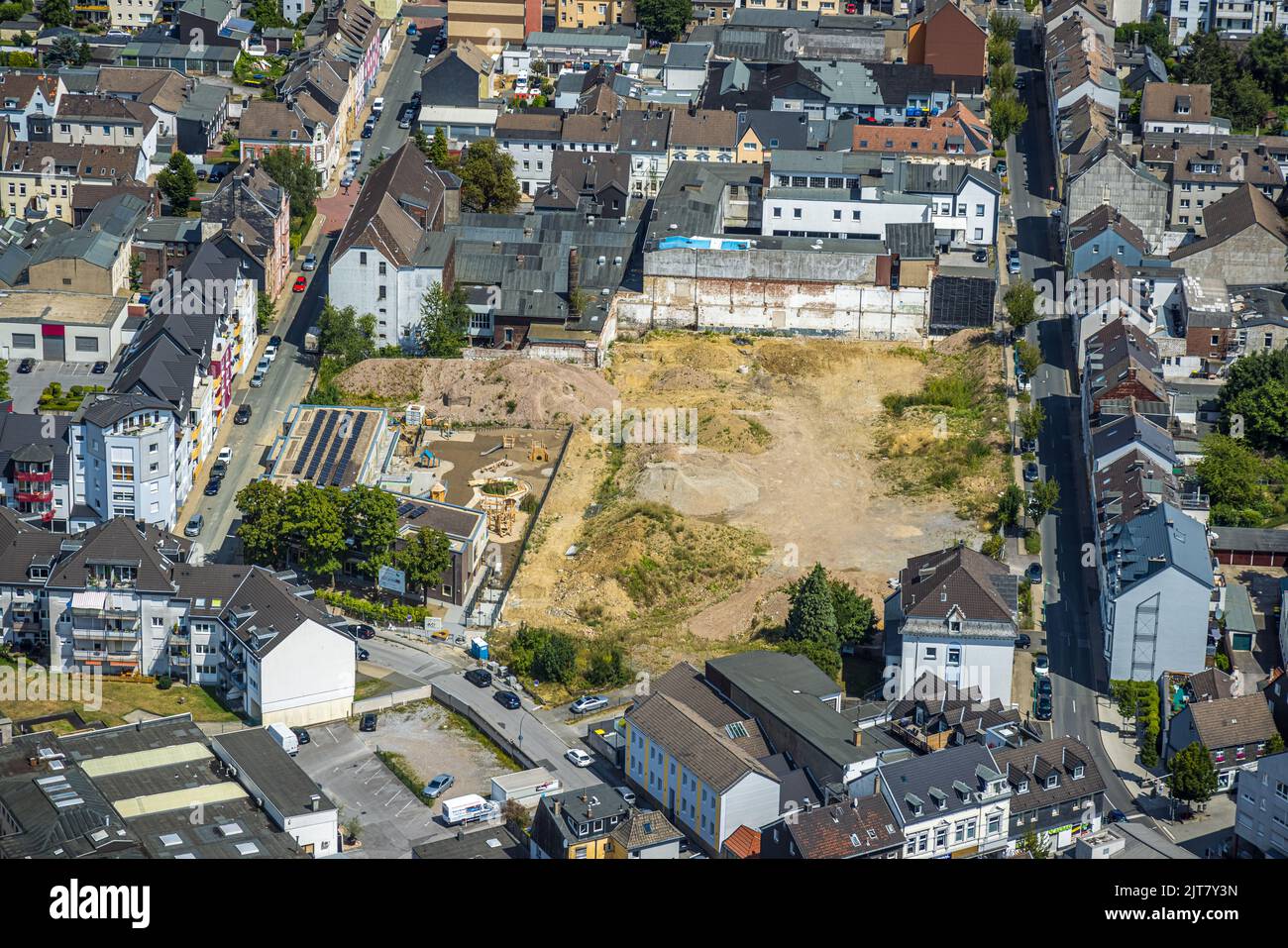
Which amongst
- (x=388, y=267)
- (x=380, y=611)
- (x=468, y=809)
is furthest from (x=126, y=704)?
(x=388, y=267)

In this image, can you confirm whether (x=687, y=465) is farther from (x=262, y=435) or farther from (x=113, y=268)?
(x=113, y=268)

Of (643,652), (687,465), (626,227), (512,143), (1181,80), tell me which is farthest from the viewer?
(1181,80)

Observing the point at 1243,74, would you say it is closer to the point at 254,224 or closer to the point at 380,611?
the point at 254,224

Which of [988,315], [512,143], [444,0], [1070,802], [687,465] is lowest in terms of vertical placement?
[1070,802]

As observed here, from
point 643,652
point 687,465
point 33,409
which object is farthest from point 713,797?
point 33,409

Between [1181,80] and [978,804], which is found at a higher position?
[1181,80]

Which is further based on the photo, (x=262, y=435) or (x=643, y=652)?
(x=262, y=435)
